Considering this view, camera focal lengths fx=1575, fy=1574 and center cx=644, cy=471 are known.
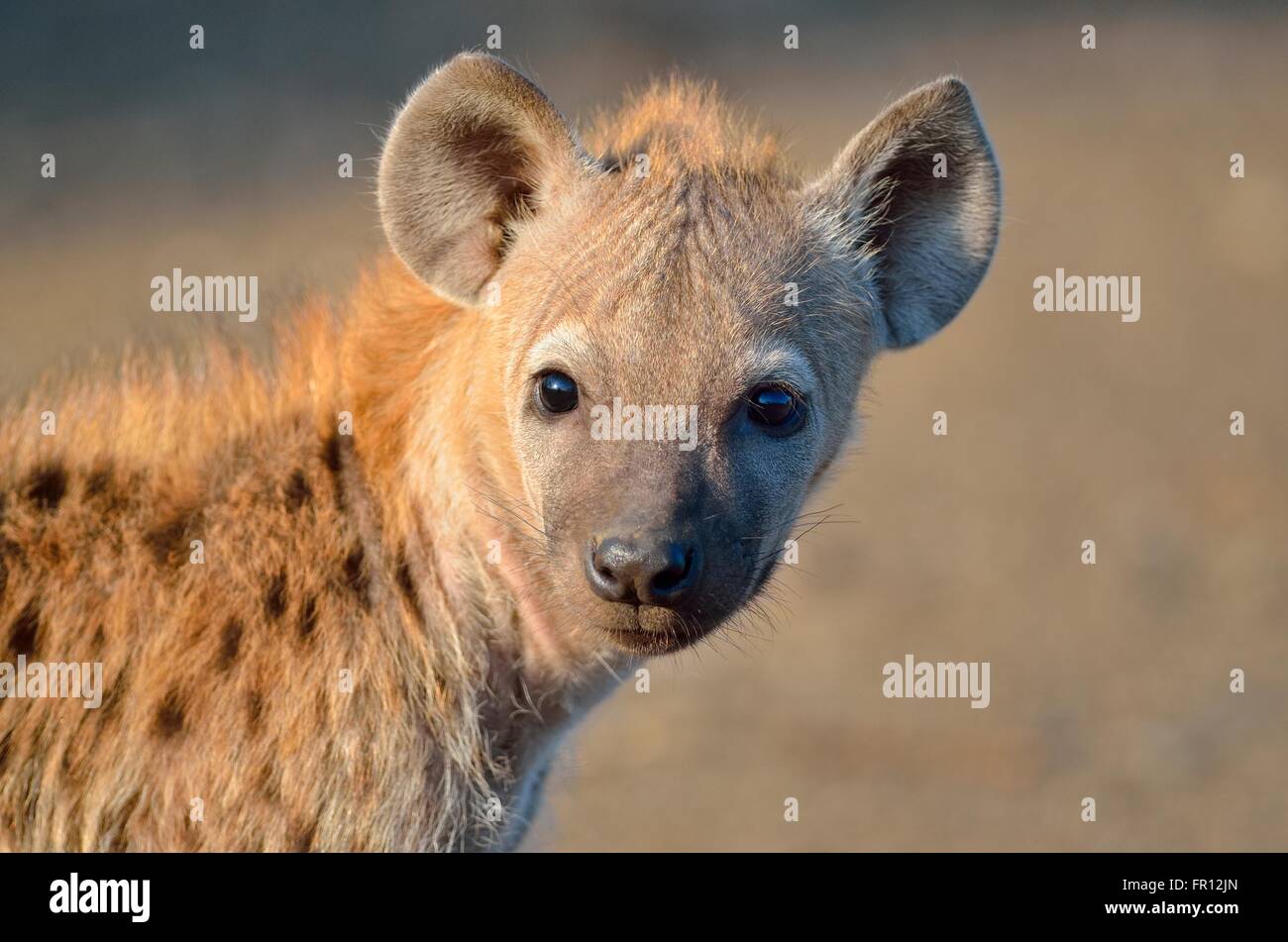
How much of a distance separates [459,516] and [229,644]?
411 millimetres

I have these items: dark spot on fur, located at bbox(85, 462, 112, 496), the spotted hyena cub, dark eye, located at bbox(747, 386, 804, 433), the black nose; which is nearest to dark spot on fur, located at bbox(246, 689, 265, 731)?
the spotted hyena cub

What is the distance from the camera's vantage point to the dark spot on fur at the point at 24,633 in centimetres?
244

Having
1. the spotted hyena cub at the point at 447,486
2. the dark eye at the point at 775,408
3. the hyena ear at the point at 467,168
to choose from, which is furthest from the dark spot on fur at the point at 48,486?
the dark eye at the point at 775,408

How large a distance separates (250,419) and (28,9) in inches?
310

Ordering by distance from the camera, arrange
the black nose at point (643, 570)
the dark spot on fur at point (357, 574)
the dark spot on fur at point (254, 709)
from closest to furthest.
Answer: the black nose at point (643, 570), the dark spot on fur at point (254, 709), the dark spot on fur at point (357, 574)

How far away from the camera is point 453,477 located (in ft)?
8.41

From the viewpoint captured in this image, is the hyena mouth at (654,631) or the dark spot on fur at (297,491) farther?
the dark spot on fur at (297,491)

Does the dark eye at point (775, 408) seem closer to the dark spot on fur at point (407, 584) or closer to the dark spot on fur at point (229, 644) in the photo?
the dark spot on fur at point (407, 584)

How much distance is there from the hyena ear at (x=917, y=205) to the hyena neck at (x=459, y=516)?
2.30ft

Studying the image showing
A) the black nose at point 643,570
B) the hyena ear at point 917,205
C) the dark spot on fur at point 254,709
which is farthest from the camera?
the hyena ear at point 917,205

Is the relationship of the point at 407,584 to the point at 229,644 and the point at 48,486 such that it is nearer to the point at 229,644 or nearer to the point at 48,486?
the point at 229,644

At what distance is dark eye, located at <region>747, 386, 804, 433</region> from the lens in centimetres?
250

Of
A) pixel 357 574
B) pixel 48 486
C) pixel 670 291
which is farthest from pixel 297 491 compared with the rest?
pixel 670 291

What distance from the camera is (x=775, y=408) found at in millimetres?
2529
